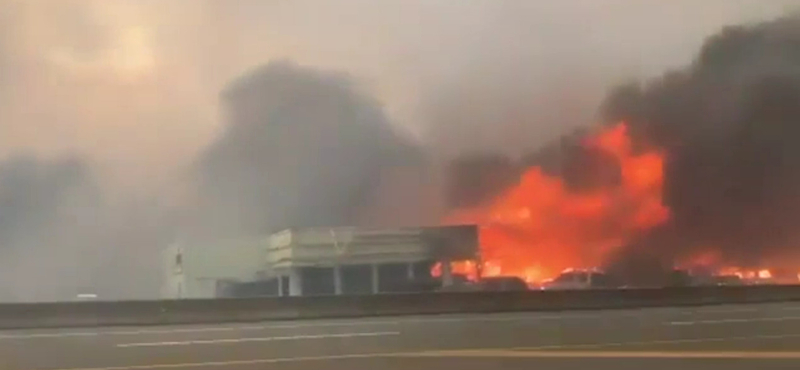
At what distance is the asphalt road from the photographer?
6660mm

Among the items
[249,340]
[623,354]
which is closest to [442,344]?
[623,354]

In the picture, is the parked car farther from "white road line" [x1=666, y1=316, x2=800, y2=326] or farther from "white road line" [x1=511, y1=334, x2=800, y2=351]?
"white road line" [x1=511, y1=334, x2=800, y2=351]

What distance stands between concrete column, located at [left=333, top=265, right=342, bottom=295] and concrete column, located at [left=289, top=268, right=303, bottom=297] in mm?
516

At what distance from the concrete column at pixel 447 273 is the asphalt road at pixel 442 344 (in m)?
3.24

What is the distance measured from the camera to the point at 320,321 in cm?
1137

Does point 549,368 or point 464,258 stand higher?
point 464,258

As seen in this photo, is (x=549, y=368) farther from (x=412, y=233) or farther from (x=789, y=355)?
(x=412, y=233)

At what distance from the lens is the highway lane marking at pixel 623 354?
6.81 meters

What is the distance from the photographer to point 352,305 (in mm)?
11938

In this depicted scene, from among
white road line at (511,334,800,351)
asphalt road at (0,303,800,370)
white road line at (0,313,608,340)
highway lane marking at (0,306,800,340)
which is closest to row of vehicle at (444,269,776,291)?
highway lane marking at (0,306,800,340)

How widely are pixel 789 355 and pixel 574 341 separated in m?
1.85

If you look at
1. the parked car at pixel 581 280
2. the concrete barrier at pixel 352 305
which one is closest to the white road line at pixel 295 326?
the concrete barrier at pixel 352 305

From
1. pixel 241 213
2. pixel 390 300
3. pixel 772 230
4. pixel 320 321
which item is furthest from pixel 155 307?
pixel 772 230

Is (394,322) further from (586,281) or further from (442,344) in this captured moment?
(586,281)
